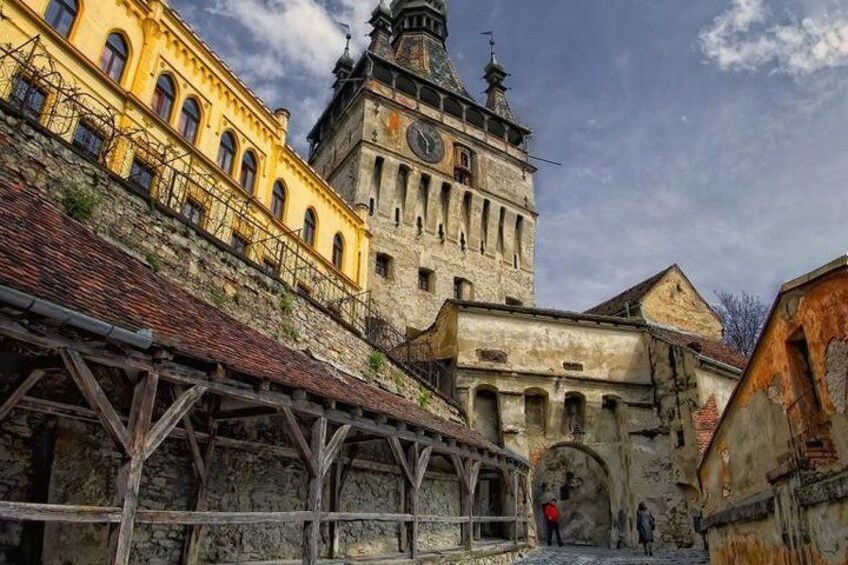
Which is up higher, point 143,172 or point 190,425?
point 143,172

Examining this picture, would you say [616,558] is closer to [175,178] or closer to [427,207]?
[175,178]

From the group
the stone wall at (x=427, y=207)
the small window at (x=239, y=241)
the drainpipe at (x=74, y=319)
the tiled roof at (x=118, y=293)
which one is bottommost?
the drainpipe at (x=74, y=319)

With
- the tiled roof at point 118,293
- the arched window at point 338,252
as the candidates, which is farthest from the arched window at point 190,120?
the tiled roof at point 118,293

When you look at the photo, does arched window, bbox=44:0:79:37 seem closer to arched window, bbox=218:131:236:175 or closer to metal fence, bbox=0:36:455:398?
metal fence, bbox=0:36:455:398

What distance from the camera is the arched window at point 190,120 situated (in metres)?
16.6

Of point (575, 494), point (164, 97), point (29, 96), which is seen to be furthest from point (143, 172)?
point (575, 494)

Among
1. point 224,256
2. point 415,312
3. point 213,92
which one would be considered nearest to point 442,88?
point 415,312

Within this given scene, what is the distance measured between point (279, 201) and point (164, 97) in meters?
4.99

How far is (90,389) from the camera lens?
5.16 meters

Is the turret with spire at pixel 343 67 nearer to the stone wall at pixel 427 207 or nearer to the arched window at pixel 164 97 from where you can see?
the stone wall at pixel 427 207

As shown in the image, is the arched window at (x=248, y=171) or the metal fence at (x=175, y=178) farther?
the arched window at (x=248, y=171)

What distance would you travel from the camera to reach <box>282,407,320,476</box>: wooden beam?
7.45 metres

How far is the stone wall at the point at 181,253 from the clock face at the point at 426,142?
1912 centimetres

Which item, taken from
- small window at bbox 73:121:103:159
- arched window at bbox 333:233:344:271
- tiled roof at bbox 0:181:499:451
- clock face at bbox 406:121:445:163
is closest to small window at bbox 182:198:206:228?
small window at bbox 73:121:103:159
